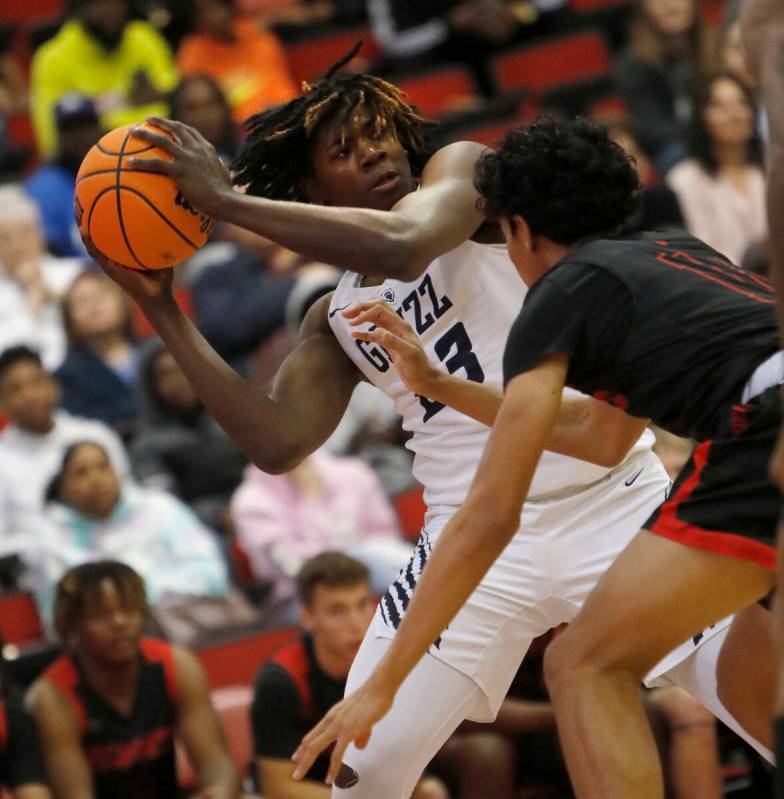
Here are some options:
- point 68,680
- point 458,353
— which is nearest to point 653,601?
point 458,353

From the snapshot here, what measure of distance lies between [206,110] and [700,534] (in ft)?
19.2

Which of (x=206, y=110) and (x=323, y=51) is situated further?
(x=323, y=51)

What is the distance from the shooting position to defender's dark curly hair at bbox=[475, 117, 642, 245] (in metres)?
3.46

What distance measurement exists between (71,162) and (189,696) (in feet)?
13.8

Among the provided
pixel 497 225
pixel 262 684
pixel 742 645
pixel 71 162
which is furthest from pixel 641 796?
pixel 71 162

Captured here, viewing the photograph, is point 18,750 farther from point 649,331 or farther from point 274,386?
point 649,331

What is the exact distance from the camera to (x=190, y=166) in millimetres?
3676

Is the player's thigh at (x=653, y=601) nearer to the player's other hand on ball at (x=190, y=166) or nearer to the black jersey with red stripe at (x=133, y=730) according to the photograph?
the player's other hand on ball at (x=190, y=166)

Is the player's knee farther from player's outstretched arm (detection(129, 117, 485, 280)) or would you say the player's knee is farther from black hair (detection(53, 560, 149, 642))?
player's outstretched arm (detection(129, 117, 485, 280))

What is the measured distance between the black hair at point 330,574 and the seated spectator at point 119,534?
3.34ft

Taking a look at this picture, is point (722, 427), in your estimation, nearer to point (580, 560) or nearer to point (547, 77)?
point (580, 560)

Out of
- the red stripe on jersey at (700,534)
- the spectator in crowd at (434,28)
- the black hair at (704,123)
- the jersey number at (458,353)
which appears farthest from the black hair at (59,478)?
the spectator in crowd at (434,28)

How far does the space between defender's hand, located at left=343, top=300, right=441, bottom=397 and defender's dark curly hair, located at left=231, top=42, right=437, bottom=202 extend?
0.60m

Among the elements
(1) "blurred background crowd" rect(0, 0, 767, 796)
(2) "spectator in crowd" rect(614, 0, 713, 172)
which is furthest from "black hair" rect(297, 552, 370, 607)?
(2) "spectator in crowd" rect(614, 0, 713, 172)
